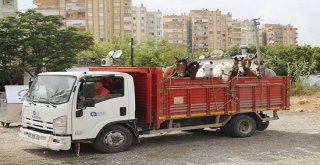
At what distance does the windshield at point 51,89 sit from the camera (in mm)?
9414

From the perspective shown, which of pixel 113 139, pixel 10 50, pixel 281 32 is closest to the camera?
pixel 113 139

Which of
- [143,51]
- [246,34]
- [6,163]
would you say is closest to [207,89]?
[6,163]

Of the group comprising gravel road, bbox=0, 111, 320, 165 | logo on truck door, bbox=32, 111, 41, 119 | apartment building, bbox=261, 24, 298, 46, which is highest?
apartment building, bbox=261, 24, 298, 46

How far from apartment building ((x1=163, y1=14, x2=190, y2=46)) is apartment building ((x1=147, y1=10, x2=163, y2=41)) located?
2515 millimetres

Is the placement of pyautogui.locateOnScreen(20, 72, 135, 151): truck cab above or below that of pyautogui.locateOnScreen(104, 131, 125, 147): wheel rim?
above

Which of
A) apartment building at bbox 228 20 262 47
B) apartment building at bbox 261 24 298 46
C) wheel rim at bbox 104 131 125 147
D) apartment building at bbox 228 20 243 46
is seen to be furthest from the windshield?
apartment building at bbox 261 24 298 46

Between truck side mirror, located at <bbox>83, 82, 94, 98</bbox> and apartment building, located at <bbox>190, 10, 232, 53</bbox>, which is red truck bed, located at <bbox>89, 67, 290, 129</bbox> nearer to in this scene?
truck side mirror, located at <bbox>83, 82, 94, 98</bbox>

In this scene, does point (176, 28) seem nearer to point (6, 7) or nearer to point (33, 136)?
point (6, 7)

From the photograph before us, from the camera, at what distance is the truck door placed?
370 inches

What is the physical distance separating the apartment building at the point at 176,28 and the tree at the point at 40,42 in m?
84.4

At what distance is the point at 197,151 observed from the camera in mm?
10398

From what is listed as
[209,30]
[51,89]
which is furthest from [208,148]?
[209,30]

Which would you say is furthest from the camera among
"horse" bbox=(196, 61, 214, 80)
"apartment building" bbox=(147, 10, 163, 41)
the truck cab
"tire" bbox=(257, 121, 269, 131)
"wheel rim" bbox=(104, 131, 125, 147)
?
"apartment building" bbox=(147, 10, 163, 41)

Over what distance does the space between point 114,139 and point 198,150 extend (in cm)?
206
